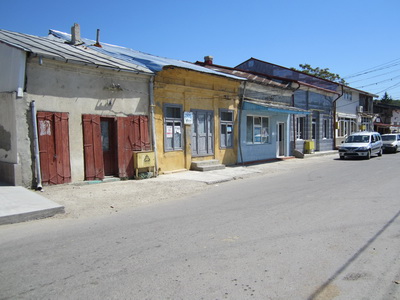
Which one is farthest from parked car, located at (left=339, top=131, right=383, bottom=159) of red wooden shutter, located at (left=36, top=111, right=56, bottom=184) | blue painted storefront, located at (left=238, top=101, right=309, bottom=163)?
red wooden shutter, located at (left=36, top=111, right=56, bottom=184)

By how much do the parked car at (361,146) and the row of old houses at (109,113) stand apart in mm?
4665

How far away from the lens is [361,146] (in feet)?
64.2

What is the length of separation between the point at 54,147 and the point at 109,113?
7.47 ft

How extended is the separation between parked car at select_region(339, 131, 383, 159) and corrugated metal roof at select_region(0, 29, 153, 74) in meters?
13.9

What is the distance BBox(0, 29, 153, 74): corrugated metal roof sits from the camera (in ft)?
31.0

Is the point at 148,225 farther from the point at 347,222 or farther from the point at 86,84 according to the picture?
the point at 86,84

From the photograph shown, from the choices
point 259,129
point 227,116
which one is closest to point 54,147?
point 227,116

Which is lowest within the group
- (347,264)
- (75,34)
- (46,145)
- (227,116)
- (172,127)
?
(347,264)

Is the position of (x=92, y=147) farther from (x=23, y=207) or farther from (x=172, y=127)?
(x=23, y=207)

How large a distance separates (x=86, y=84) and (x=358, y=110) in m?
30.4

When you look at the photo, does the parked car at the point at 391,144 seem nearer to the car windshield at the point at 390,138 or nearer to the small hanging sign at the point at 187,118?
the car windshield at the point at 390,138

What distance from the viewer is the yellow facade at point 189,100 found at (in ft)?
42.4

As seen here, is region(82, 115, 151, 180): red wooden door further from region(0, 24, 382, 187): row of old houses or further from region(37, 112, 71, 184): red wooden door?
region(37, 112, 71, 184): red wooden door

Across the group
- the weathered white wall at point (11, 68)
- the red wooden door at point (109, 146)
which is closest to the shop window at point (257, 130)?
the red wooden door at point (109, 146)
